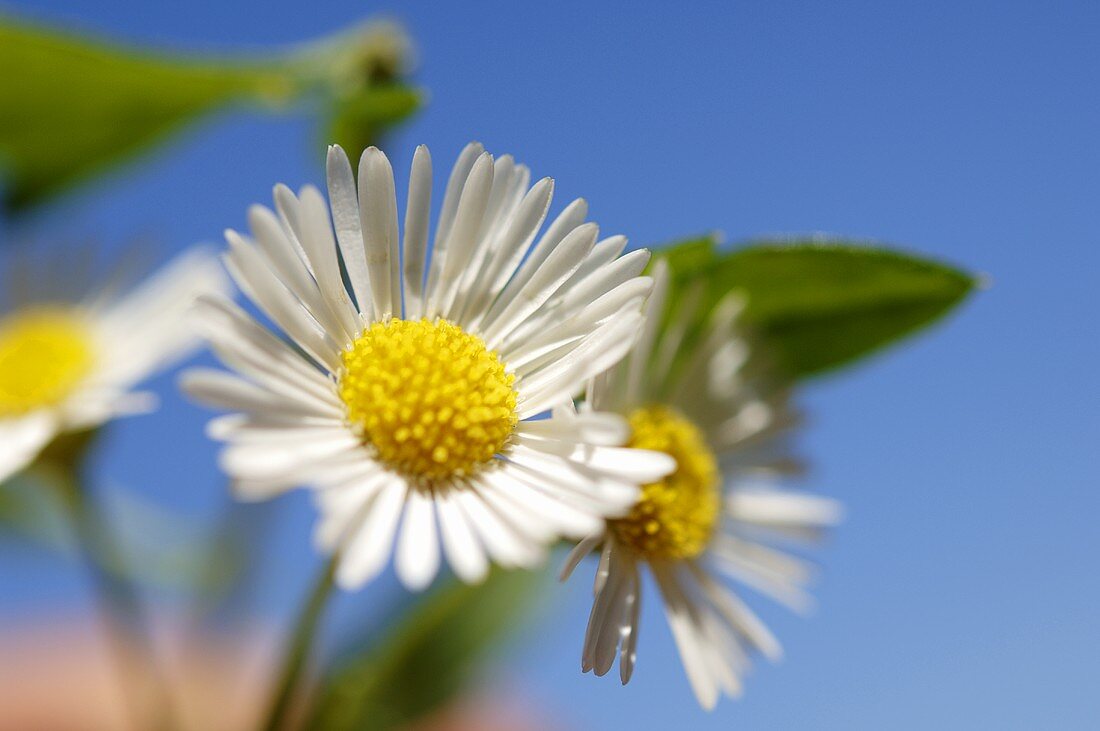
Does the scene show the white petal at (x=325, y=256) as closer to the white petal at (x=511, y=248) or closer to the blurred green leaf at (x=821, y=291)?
the white petal at (x=511, y=248)

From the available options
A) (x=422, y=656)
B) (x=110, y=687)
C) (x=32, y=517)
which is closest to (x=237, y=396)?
(x=422, y=656)

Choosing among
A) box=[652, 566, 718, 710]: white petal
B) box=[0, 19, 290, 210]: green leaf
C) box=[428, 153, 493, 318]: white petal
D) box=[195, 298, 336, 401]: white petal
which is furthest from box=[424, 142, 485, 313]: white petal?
box=[0, 19, 290, 210]: green leaf

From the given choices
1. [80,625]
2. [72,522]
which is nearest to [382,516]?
[72,522]

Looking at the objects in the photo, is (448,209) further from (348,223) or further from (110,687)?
(110,687)

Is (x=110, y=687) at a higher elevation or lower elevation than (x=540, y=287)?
lower

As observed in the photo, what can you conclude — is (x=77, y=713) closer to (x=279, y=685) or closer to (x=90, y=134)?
(x=90, y=134)

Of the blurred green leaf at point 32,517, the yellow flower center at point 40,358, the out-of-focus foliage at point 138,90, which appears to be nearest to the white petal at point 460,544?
the out-of-focus foliage at point 138,90
